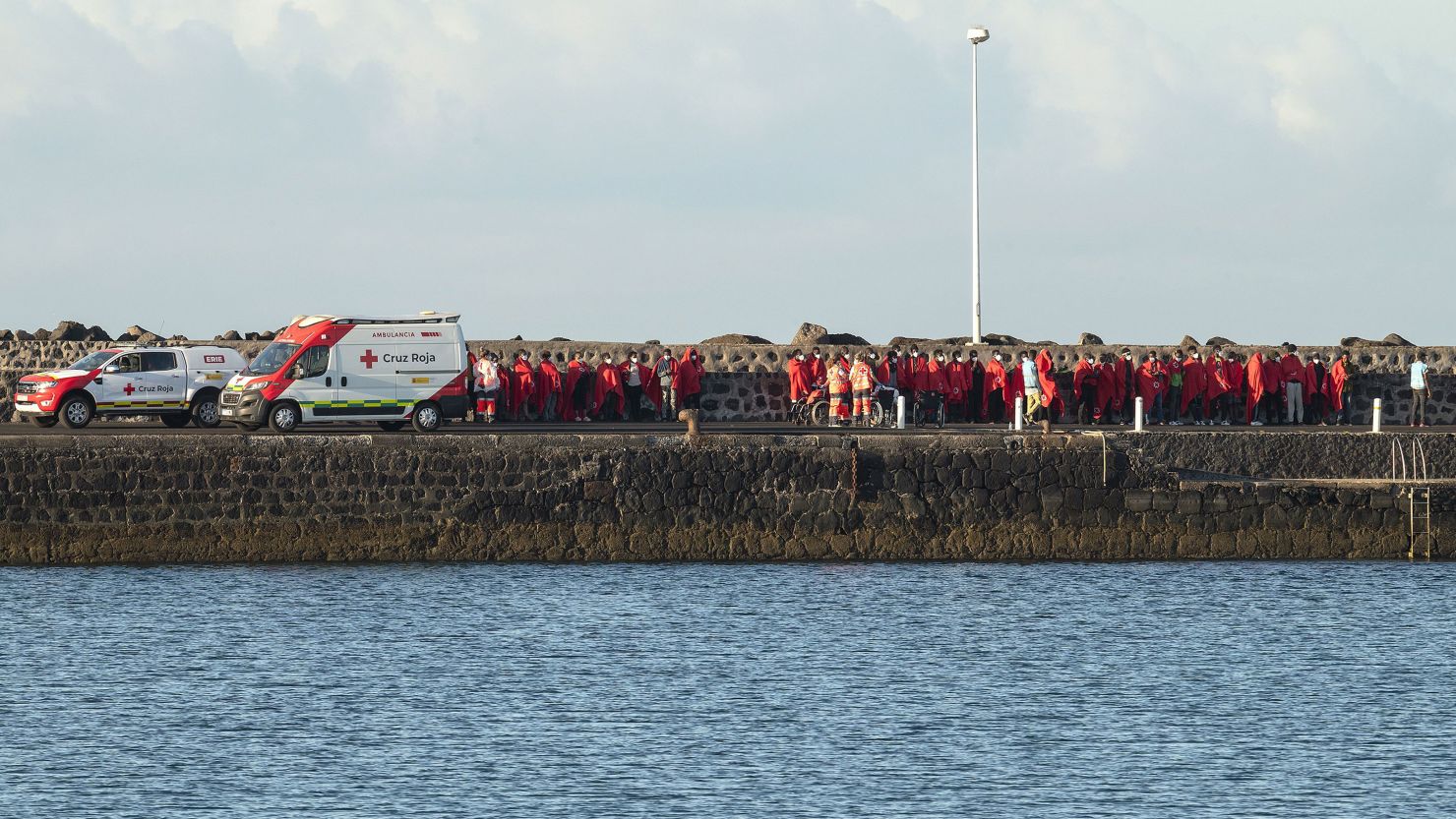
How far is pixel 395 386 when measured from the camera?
110ft

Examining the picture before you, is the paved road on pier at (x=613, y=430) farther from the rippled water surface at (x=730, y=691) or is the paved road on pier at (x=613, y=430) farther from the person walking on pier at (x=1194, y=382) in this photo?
the person walking on pier at (x=1194, y=382)

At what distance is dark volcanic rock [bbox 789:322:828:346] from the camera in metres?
42.3

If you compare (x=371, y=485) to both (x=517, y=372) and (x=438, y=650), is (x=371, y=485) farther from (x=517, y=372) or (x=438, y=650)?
(x=517, y=372)

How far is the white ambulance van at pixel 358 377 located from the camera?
1302 inches

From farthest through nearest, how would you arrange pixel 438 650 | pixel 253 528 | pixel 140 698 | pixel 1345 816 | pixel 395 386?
pixel 395 386 → pixel 253 528 → pixel 438 650 → pixel 140 698 → pixel 1345 816

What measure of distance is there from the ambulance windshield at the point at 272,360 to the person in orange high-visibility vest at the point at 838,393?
27.9ft

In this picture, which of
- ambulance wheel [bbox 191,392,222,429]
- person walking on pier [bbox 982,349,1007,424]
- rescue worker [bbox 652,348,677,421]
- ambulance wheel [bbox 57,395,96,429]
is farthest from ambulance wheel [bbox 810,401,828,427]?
ambulance wheel [bbox 57,395,96,429]

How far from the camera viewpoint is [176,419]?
3609 cm

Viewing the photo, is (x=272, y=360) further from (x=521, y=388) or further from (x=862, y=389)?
(x=862, y=389)

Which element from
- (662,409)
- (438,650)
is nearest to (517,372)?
(662,409)

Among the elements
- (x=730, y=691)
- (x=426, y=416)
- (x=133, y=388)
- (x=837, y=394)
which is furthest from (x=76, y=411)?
(x=730, y=691)

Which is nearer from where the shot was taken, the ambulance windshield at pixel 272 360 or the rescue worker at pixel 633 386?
the ambulance windshield at pixel 272 360

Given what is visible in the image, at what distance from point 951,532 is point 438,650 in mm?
7881

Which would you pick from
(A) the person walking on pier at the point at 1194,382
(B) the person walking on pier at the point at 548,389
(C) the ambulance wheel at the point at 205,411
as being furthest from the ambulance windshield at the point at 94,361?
(A) the person walking on pier at the point at 1194,382
